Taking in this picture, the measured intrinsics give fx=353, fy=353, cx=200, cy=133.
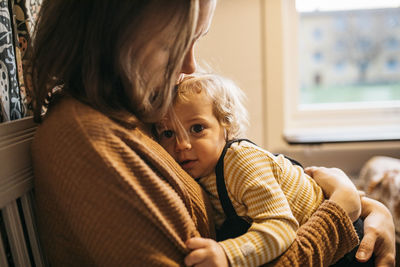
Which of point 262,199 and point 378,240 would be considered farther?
point 378,240

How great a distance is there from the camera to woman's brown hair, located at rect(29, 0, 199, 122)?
0.66 meters

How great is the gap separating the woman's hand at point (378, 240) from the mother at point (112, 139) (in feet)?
0.80

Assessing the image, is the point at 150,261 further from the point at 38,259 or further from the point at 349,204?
the point at 349,204

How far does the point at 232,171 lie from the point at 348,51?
1.83 metres

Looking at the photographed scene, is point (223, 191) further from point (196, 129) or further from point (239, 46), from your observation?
point (239, 46)

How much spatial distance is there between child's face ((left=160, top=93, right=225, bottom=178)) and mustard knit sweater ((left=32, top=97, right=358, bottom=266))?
0.75 feet

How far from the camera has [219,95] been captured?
0.99m

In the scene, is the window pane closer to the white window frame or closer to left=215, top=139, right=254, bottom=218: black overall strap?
the white window frame

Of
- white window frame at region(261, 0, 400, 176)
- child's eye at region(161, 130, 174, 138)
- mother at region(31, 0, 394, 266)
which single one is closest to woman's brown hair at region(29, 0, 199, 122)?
mother at region(31, 0, 394, 266)

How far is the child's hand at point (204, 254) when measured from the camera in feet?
2.12

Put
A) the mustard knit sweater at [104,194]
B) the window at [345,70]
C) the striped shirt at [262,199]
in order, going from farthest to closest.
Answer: the window at [345,70]
the striped shirt at [262,199]
the mustard knit sweater at [104,194]

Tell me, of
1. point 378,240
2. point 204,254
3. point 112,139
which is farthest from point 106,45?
point 378,240

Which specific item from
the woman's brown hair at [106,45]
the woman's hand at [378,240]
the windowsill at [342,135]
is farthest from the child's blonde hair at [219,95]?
the windowsill at [342,135]

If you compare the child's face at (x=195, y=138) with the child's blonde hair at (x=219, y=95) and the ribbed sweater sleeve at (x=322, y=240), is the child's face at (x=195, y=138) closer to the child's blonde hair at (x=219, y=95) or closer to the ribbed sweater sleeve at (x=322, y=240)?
the child's blonde hair at (x=219, y=95)
